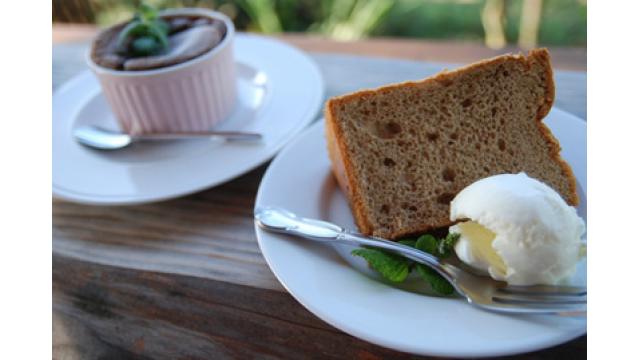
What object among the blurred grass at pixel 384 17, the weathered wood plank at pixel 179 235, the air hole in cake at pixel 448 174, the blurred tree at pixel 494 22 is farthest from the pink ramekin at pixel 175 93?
the blurred tree at pixel 494 22

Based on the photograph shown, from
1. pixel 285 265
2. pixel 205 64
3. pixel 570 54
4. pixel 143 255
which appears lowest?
pixel 143 255

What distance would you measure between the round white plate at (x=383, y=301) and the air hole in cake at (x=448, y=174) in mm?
190

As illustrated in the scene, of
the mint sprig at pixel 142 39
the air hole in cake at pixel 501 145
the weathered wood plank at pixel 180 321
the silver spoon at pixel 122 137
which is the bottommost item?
the weathered wood plank at pixel 180 321

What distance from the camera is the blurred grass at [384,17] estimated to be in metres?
2.87

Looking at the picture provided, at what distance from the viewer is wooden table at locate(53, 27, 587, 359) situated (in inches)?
32.0

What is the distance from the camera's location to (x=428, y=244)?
2.66ft

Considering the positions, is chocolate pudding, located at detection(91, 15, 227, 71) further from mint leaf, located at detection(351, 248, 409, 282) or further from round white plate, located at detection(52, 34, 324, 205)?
mint leaf, located at detection(351, 248, 409, 282)

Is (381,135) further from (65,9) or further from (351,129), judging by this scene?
(65,9)

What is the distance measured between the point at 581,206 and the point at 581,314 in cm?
29

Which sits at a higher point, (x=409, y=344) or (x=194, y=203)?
(x=409, y=344)

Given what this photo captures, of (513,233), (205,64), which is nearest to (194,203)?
(205,64)

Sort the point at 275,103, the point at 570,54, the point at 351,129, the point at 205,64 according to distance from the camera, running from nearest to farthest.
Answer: the point at 351,129
the point at 205,64
the point at 275,103
the point at 570,54

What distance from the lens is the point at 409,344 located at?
0.62m

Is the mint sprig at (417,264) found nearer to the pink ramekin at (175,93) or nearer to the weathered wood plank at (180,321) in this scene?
the weathered wood plank at (180,321)
